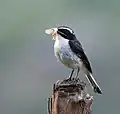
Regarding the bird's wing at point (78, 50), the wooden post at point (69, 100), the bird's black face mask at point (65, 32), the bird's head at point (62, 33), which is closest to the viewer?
the wooden post at point (69, 100)

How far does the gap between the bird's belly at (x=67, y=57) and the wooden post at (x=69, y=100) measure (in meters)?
0.99

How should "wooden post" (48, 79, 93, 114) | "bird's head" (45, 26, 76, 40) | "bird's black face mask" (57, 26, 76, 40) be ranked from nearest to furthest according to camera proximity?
"wooden post" (48, 79, 93, 114), "bird's head" (45, 26, 76, 40), "bird's black face mask" (57, 26, 76, 40)

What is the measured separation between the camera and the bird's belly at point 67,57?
19.4ft

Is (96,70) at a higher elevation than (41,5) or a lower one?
lower

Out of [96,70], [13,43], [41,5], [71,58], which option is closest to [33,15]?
[41,5]

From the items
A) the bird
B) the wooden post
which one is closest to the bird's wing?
the bird

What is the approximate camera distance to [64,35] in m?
5.86

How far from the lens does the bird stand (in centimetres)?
584

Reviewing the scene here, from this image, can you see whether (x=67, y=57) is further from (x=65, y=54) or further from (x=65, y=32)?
(x=65, y=32)

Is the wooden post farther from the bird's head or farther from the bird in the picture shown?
the bird

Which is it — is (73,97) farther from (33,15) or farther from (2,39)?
(33,15)

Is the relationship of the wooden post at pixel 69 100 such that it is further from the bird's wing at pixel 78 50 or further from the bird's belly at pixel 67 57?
the bird's wing at pixel 78 50

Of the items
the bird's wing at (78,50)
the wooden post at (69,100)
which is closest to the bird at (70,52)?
the bird's wing at (78,50)

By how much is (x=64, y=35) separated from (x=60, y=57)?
164 millimetres
